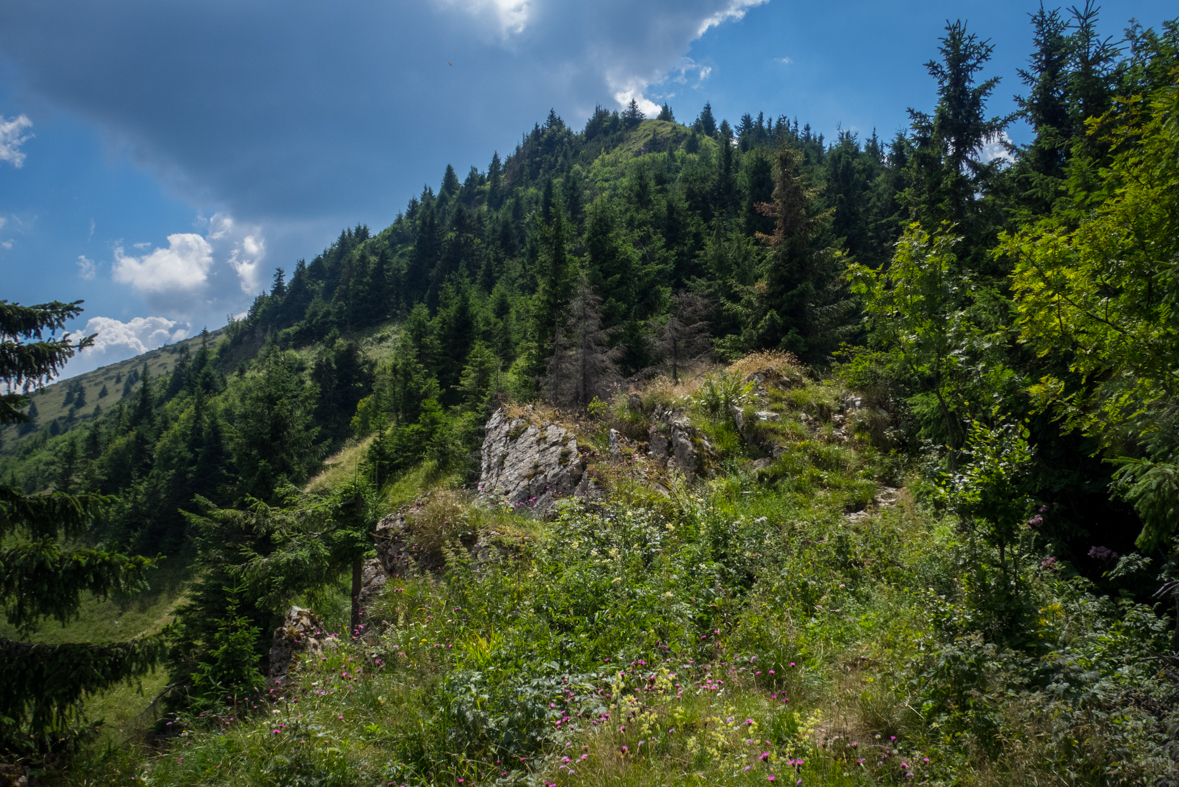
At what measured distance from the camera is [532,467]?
39.5ft

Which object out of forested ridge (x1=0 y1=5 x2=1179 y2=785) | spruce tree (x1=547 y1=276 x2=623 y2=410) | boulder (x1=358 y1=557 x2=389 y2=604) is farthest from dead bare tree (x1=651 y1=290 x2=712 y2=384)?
boulder (x1=358 y1=557 x2=389 y2=604)

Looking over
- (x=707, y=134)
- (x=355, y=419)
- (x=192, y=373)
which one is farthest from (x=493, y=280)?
(x=707, y=134)

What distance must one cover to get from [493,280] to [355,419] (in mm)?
22941

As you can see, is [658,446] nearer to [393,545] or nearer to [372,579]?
[393,545]

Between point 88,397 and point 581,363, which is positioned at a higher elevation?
point 88,397

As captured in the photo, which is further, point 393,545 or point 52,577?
point 393,545

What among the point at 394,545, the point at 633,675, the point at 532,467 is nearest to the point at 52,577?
the point at 394,545

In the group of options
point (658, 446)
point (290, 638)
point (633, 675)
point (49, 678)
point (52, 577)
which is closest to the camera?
point (633, 675)

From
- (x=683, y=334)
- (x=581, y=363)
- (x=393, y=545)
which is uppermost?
(x=683, y=334)

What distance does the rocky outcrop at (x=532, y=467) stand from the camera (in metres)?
10.8

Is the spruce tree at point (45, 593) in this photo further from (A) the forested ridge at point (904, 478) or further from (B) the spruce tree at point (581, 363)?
(B) the spruce tree at point (581, 363)

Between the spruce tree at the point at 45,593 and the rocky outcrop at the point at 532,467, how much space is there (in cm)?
Result: 556

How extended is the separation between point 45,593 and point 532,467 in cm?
799

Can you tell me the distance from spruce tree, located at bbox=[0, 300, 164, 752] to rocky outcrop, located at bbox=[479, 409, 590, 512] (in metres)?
5.56
